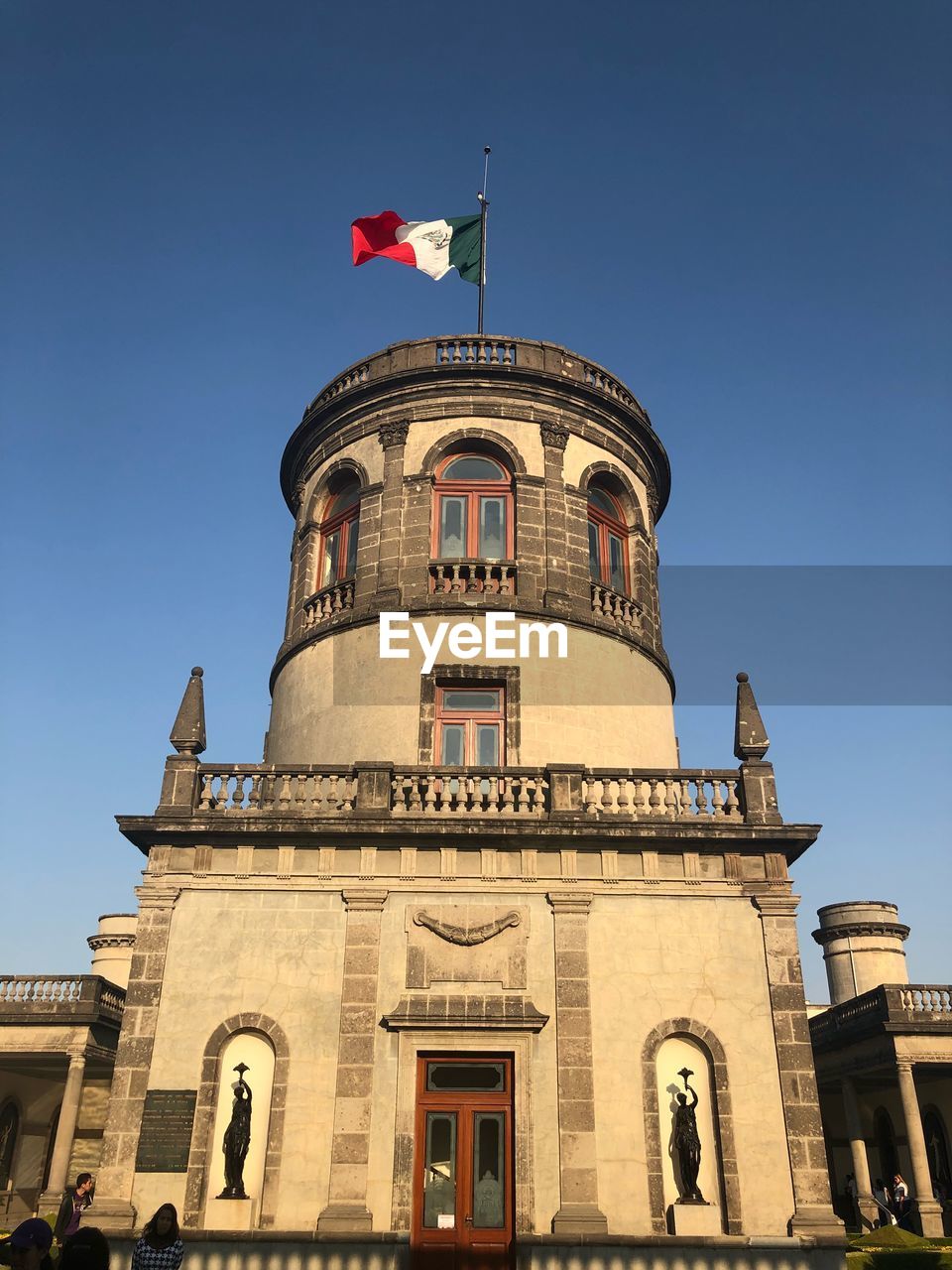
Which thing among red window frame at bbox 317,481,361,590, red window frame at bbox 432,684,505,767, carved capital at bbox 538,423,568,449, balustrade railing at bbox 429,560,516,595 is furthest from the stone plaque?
carved capital at bbox 538,423,568,449

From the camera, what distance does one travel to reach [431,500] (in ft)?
69.1

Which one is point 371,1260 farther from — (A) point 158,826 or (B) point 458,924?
(A) point 158,826

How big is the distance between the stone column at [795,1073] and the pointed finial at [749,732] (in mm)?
2395

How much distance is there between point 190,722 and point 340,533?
643cm

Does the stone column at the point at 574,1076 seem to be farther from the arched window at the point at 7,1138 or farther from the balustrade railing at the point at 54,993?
the arched window at the point at 7,1138

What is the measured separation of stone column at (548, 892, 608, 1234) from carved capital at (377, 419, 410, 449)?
10246mm

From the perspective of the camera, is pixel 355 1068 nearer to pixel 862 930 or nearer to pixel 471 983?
pixel 471 983

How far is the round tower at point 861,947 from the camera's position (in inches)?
1443

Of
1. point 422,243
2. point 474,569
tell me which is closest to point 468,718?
point 474,569

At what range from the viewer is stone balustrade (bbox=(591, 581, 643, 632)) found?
2091 centimetres

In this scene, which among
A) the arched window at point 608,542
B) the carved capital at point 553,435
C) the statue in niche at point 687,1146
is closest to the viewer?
the statue in niche at point 687,1146

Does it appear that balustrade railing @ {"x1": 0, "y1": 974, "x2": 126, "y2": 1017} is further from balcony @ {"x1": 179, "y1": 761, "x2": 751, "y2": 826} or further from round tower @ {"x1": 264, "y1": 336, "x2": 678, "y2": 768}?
balcony @ {"x1": 179, "y1": 761, "x2": 751, "y2": 826}

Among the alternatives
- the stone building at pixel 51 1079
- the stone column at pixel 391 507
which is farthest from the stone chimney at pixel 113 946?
the stone column at pixel 391 507

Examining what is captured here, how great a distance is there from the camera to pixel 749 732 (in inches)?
685
